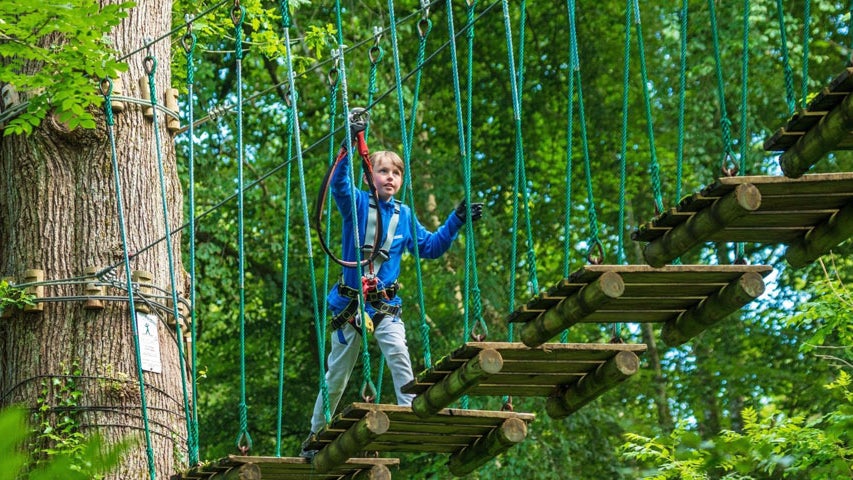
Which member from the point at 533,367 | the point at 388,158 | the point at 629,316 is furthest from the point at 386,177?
the point at 629,316

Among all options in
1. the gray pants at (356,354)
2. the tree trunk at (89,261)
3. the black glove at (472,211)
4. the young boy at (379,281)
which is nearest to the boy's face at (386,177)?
the young boy at (379,281)

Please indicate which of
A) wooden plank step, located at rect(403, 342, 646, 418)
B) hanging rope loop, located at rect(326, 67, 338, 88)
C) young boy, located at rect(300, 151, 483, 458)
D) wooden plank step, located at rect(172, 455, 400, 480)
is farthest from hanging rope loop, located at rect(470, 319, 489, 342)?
hanging rope loop, located at rect(326, 67, 338, 88)

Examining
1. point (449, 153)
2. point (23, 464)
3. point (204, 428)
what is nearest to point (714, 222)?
point (23, 464)

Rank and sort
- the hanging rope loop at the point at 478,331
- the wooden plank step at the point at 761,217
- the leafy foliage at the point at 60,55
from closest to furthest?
1. the wooden plank step at the point at 761,217
2. the hanging rope loop at the point at 478,331
3. the leafy foliage at the point at 60,55

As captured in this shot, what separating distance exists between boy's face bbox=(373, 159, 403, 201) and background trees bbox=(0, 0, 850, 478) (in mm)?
5295

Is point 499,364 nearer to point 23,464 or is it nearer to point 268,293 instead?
point 23,464

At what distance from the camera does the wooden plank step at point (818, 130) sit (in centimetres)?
329

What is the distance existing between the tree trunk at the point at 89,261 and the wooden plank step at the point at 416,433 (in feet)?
4.64

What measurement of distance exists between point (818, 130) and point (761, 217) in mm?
385

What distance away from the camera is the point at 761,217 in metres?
3.73

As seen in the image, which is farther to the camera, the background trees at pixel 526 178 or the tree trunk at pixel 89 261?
the background trees at pixel 526 178

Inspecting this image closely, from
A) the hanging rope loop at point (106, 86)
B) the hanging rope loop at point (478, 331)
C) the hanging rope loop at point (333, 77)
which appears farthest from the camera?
the hanging rope loop at point (106, 86)

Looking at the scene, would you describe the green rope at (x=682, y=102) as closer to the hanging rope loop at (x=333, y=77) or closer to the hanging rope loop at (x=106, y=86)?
the hanging rope loop at (x=333, y=77)

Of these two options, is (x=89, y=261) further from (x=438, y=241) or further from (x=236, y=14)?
(x=438, y=241)
